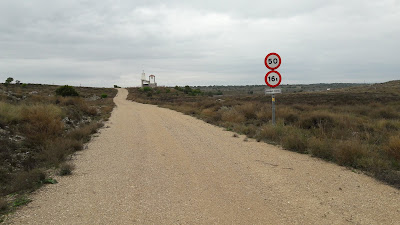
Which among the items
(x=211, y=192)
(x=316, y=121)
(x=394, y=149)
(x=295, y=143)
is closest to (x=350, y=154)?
(x=394, y=149)

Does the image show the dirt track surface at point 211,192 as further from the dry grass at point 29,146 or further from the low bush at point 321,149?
the dry grass at point 29,146

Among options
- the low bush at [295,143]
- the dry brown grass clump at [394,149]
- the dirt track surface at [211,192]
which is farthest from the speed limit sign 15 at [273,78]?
the dry brown grass clump at [394,149]

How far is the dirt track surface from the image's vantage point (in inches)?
178

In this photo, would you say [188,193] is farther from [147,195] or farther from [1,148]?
[1,148]

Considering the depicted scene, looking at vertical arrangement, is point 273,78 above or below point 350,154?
above

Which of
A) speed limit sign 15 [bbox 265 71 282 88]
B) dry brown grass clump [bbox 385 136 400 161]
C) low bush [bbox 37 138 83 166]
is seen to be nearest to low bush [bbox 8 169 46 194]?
low bush [bbox 37 138 83 166]

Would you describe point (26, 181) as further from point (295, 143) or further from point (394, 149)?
point (394, 149)

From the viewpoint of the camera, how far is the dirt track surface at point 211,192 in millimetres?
4523

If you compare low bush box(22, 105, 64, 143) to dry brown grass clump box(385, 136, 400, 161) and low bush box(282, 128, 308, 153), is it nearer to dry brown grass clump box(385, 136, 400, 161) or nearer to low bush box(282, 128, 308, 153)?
low bush box(282, 128, 308, 153)

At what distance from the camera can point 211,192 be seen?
5.58 meters

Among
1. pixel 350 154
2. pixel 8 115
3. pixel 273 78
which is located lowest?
pixel 350 154

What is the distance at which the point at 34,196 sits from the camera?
558cm

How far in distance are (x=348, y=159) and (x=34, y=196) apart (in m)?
7.07

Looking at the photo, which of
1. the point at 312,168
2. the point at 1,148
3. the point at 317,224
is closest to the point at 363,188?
the point at 312,168
